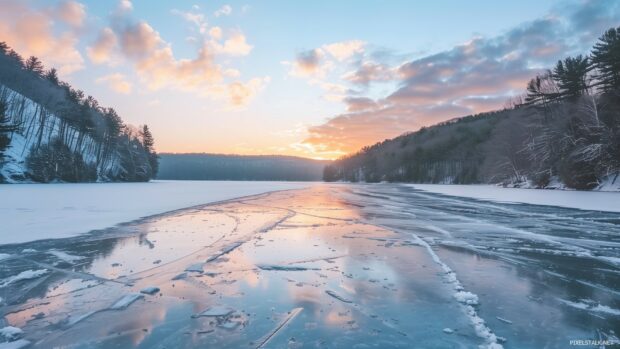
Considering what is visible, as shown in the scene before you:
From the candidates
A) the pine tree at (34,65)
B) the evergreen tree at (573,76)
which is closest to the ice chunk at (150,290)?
the evergreen tree at (573,76)

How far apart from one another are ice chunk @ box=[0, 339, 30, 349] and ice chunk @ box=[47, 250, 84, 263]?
4319 mm

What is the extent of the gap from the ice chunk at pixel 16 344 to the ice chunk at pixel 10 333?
118 millimetres

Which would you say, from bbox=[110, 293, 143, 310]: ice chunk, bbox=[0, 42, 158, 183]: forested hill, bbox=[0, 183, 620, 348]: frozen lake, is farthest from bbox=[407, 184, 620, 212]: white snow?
bbox=[0, 42, 158, 183]: forested hill

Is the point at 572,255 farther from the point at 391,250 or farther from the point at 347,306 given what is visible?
the point at 347,306

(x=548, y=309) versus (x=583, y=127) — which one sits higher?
(x=583, y=127)

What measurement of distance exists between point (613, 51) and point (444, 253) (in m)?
40.9

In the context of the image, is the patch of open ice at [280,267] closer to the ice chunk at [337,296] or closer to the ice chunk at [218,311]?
the ice chunk at [337,296]

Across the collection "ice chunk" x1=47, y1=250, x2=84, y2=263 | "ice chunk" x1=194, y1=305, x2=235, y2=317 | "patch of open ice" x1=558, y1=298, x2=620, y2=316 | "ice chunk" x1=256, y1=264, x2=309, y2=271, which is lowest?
"ice chunk" x1=256, y1=264, x2=309, y2=271

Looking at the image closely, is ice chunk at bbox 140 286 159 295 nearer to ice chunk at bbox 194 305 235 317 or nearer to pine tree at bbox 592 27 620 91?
ice chunk at bbox 194 305 235 317

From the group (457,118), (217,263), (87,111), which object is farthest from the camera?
(457,118)

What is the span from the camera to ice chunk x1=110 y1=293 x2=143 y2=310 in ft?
16.7

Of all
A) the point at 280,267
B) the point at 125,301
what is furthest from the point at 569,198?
the point at 125,301

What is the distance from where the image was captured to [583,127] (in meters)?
35.5

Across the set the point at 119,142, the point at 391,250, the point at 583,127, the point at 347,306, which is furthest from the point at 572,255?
the point at 119,142
